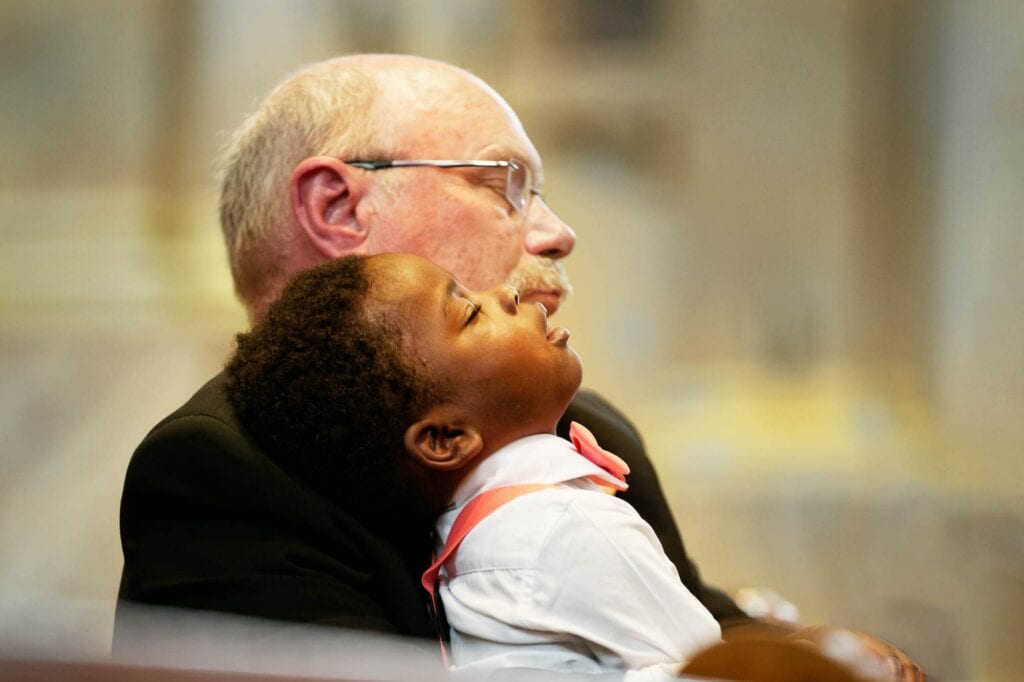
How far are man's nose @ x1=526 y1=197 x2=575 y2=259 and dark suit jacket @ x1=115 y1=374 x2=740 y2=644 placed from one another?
60 centimetres

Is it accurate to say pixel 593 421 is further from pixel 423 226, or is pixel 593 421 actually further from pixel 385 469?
pixel 385 469

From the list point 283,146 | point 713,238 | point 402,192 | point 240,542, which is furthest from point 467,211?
point 713,238

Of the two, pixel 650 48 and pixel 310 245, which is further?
pixel 650 48

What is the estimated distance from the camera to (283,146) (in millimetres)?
1709

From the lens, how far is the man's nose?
1.73 meters

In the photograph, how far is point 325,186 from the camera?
1.65 m

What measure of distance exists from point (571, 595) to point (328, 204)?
2.47ft

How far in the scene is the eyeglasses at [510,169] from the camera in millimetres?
1670

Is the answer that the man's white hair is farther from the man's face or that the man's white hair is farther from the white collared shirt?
the white collared shirt

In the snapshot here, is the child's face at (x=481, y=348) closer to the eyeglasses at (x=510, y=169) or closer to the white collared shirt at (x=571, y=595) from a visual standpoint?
the white collared shirt at (x=571, y=595)

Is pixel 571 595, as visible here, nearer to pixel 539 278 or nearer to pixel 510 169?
pixel 539 278

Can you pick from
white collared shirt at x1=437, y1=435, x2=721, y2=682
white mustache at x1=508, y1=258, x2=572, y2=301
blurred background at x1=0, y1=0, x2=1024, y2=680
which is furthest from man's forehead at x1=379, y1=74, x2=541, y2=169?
blurred background at x1=0, y1=0, x2=1024, y2=680

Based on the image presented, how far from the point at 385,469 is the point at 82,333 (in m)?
2.46

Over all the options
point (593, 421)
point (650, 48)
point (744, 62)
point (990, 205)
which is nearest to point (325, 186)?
point (593, 421)
